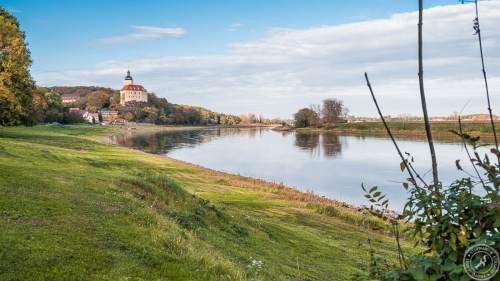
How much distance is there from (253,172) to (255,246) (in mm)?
36993

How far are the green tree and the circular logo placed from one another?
4573 centimetres

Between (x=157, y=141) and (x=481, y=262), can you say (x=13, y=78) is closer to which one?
(x=481, y=262)

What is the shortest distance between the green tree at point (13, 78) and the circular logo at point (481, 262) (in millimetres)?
45727

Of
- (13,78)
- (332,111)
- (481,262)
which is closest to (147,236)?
(481,262)

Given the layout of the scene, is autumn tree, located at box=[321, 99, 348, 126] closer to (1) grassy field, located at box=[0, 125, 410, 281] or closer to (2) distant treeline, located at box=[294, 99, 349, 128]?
(2) distant treeline, located at box=[294, 99, 349, 128]

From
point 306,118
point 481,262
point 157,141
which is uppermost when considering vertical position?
point 306,118

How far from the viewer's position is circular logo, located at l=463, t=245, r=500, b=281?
269cm

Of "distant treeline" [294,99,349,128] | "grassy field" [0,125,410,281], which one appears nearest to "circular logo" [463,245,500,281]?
"grassy field" [0,125,410,281]

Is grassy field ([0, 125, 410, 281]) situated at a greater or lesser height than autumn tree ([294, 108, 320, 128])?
lesser

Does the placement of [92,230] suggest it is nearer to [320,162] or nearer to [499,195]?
[499,195]

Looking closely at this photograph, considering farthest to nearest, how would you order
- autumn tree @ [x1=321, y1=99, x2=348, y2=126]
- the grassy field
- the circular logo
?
autumn tree @ [x1=321, y1=99, x2=348, y2=126], the grassy field, the circular logo

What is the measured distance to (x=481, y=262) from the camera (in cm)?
279

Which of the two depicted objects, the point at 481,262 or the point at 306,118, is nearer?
the point at 481,262

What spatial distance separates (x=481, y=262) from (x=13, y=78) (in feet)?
160
